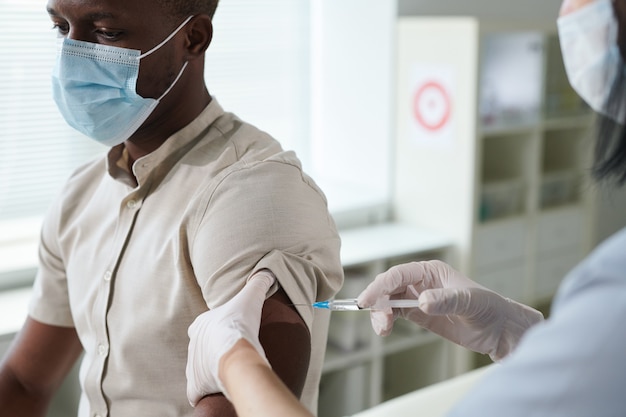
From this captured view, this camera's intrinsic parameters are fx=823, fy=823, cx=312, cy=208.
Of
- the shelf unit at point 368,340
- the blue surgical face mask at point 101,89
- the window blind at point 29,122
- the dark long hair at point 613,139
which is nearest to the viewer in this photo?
the dark long hair at point 613,139

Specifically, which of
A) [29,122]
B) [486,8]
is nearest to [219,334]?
[29,122]

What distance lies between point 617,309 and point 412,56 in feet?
9.21

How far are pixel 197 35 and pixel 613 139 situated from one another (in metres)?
0.74

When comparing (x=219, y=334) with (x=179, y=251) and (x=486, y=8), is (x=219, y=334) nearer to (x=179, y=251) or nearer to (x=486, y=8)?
(x=179, y=251)

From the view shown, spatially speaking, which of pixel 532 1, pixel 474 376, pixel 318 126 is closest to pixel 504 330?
pixel 474 376

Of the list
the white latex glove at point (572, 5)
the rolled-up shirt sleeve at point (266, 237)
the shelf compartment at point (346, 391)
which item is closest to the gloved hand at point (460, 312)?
the rolled-up shirt sleeve at point (266, 237)

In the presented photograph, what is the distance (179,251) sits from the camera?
1.27m

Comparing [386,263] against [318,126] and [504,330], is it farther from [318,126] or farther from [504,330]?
[504,330]

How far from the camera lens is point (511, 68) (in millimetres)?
3486

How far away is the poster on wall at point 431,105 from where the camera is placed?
3.30 metres

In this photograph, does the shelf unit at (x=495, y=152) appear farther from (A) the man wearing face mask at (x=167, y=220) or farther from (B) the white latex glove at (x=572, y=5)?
(B) the white latex glove at (x=572, y=5)

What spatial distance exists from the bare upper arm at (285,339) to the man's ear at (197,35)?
0.45 metres

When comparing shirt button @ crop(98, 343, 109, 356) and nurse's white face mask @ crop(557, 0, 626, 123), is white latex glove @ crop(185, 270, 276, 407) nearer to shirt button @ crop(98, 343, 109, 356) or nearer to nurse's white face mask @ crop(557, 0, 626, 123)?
shirt button @ crop(98, 343, 109, 356)

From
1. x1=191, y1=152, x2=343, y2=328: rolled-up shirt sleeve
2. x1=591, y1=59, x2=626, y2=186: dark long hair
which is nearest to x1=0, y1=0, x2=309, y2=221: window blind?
x1=191, y1=152, x2=343, y2=328: rolled-up shirt sleeve
